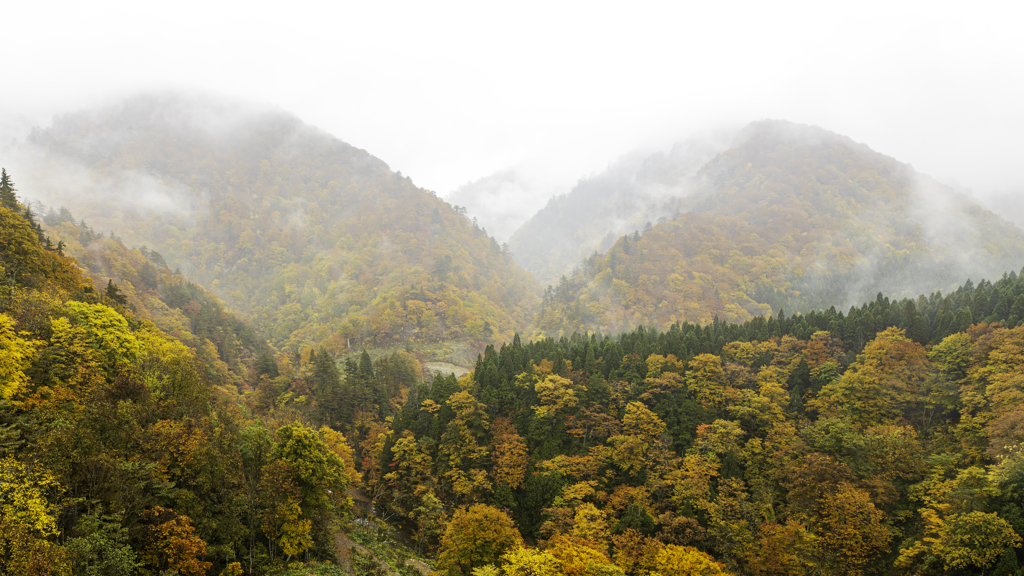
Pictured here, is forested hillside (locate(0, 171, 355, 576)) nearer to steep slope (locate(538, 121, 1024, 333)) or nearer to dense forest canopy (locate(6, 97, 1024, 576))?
dense forest canopy (locate(6, 97, 1024, 576))

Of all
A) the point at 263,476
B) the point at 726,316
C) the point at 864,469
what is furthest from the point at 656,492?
the point at 726,316

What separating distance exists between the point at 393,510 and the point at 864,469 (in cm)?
5152

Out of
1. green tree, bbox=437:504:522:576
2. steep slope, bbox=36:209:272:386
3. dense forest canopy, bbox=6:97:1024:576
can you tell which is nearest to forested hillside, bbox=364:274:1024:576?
green tree, bbox=437:504:522:576

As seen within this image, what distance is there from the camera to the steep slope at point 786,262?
152 m

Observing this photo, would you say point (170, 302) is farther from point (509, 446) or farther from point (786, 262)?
point (786, 262)

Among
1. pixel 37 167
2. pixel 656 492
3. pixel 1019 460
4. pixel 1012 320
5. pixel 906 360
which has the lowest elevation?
Result: pixel 656 492

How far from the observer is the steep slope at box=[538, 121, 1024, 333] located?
152m

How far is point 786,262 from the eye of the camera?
17038 centimetres

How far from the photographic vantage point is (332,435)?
5662 centimetres

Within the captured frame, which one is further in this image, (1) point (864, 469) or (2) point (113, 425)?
(1) point (864, 469)

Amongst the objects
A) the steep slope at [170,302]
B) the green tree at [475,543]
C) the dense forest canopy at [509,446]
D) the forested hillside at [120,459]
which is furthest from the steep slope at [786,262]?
the forested hillside at [120,459]

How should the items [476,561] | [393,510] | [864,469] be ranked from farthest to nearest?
[393,510] < [864,469] < [476,561]

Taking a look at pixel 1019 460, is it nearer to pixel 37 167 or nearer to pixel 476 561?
pixel 476 561

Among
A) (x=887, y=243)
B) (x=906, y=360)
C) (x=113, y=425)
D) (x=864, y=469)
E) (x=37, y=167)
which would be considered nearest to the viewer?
(x=113, y=425)
